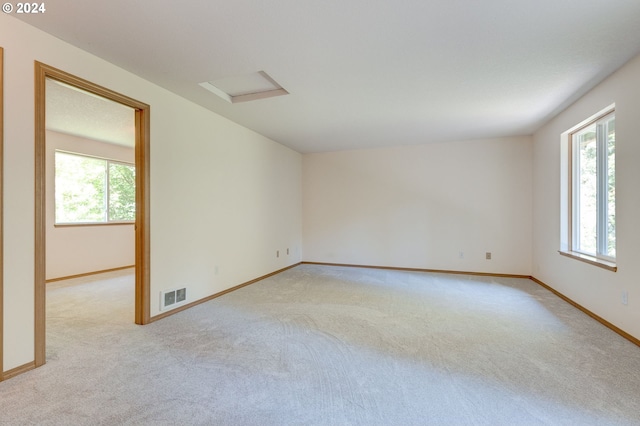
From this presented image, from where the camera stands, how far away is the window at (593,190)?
9.63ft

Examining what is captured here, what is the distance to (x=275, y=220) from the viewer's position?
5.25 metres

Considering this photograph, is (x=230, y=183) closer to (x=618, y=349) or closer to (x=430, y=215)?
(x=430, y=215)

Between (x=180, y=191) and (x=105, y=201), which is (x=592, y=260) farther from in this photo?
(x=105, y=201)

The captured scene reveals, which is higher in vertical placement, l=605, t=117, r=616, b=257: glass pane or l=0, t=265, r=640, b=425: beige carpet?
l=605, t=117, r=616, b=257: glass pane

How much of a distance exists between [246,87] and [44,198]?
6.49ft

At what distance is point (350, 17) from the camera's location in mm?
1858

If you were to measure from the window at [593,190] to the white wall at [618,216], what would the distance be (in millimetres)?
148

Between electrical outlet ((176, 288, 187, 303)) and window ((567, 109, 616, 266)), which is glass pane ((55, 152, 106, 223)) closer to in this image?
electrical outlet ((176, 288, 187, 303))

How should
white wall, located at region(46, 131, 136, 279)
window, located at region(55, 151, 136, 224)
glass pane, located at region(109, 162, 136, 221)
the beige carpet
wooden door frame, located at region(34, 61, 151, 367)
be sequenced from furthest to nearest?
glass pane, located at region(109, 162, 136, 221), window, located at region(55, 151, 136, 224), white wall, located at region(46, 131, 136, 279), wooden door frame, located at region(34, 61, 151, 367), the beige carpet

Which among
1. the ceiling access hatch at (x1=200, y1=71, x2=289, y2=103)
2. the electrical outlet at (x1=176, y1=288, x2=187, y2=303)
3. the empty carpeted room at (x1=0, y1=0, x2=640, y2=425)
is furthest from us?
the electrical outlet at (x1=176, y1=288, x2=187, y2=303)

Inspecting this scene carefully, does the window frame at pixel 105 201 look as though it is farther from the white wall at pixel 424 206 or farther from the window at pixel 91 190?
the white wall at pixel 424 206

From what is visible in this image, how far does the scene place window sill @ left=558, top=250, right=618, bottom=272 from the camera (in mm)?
2705

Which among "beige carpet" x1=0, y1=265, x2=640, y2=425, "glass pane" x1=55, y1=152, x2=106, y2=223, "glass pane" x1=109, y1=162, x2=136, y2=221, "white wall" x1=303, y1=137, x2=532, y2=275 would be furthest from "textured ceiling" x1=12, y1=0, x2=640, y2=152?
"glass pane" x1=109, y1=162, x2=136, y2=221

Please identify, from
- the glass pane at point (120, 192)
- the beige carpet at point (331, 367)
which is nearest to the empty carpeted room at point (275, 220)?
the beige carpet at point (331, 367)
